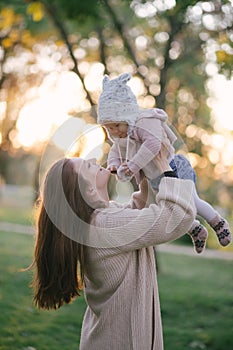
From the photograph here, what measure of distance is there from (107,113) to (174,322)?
14.3 ft

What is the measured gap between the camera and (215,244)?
16625mm

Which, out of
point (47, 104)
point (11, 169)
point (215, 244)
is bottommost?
point (11, 169)

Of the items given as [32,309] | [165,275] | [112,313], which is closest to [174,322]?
[32,309]

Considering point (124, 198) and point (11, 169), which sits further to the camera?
point (11, 169)

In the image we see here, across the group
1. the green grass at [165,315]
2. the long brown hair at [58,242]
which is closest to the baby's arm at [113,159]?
the long brown hair at [58,242]

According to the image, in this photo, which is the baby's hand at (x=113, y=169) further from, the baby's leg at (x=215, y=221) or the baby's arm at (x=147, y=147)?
the baby's leg at (x=215, y=221)

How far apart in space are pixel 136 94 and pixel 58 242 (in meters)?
6.51

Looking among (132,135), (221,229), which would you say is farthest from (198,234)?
(132,135)

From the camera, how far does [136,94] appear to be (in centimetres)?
880

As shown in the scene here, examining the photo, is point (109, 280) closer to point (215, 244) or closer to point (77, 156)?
point (77, 156)

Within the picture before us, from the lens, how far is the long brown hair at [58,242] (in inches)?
96.1

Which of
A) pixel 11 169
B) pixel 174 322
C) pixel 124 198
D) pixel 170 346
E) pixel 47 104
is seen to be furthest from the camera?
pixel 11 169

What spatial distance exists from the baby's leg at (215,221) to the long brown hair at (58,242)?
60cm

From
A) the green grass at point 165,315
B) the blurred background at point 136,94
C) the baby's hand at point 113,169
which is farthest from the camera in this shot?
the green grass at point 165,315
